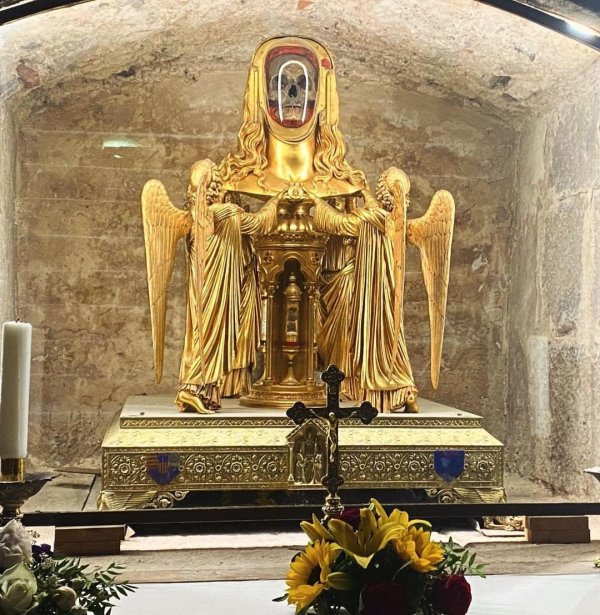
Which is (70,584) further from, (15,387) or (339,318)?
(339,318)

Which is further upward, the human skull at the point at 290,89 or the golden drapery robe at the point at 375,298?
the human skull at the point at 290,89

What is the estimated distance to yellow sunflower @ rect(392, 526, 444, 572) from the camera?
1.64 meters

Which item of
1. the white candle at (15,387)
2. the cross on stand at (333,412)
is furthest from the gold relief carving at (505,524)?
the white candle at (15,387)

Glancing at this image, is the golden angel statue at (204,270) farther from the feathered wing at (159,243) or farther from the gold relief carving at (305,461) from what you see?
the gold relief carving at (305,461)

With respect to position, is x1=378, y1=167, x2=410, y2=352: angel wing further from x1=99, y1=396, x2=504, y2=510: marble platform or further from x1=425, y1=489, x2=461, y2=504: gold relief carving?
x1=425, y1=489, x2=461, y2=504: gold relief carving

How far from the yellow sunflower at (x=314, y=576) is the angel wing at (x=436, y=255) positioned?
9.60 feet

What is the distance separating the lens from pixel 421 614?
169cm

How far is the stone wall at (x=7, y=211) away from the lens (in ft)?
16.5

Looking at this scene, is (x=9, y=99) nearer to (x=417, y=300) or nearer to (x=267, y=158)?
(x=267, y=158)

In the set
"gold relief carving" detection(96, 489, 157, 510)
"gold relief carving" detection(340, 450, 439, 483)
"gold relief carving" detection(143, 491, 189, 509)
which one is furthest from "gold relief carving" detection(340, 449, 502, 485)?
"gold relief carving" detection(96, 489, 157, 510)

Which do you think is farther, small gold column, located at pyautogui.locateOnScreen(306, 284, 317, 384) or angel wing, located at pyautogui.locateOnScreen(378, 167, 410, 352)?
small gold column, located at pyautogui.locateOnScreen(306, 284, 317, 384)

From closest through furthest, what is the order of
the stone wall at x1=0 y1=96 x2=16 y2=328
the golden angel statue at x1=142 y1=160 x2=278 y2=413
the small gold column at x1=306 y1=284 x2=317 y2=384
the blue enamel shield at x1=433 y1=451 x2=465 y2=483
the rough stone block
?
1. the blue enamel shield at x1=433 y1=451 x2=465 y2=483
2. the golden angel statue at x1=142 y1=160 x2=278 y2=413
3. the small gold column at x1=306 y1=284 x2=317 y2=384
4. the rough stone block
5. the stone wall at x1=0 y1=96 x2=16 y2=328

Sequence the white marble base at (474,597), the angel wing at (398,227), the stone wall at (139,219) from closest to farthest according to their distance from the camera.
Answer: the white marble base at (474,597) < the angel wing at (398,227) < the stone wall at (139,219)

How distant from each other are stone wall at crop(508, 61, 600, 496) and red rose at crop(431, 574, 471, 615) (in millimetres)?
3157
